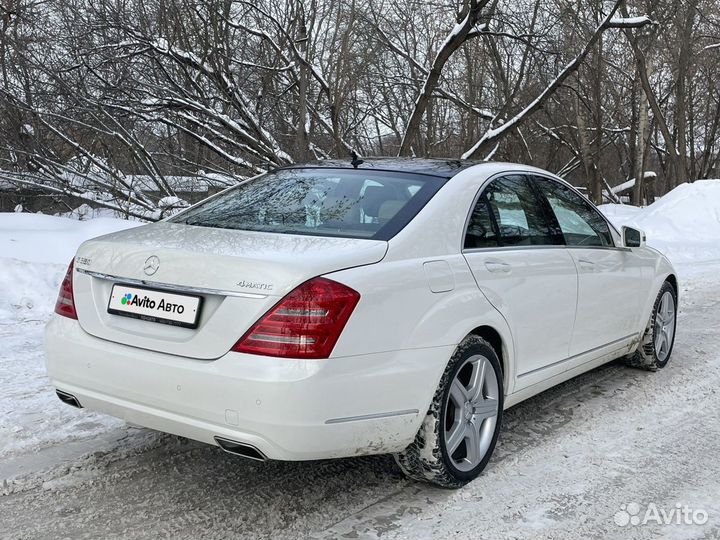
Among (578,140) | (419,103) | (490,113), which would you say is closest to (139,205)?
(419,103)

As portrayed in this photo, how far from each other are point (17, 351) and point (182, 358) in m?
3.20

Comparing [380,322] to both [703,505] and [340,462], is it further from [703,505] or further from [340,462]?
[703,505]

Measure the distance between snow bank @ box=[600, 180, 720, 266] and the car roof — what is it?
344 inches

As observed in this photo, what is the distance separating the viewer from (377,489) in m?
3.29

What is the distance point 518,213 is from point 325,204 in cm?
115

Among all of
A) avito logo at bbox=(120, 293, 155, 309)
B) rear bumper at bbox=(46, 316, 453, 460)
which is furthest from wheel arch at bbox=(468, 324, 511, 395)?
avito logo at bbox=(120, 293, 155, 309)

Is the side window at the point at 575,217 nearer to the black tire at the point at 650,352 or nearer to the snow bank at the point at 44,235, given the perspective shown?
the black tire at the point at 650,352

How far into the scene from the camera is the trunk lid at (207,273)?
2.68 m

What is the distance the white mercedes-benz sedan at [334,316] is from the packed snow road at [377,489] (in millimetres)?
250

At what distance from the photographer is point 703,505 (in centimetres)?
318

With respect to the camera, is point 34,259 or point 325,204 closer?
point 325,204

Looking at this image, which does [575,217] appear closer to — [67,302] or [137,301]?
[137,301]

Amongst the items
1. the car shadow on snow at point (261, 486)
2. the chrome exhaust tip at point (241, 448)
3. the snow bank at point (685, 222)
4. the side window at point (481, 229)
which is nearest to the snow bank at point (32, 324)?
the car shadow on snow at point (261, 486)

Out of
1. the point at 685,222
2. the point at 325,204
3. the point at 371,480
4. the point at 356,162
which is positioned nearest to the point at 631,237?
the point at 356,162
